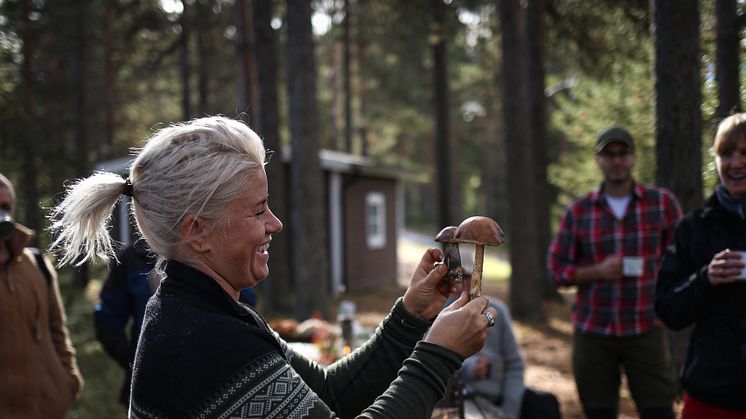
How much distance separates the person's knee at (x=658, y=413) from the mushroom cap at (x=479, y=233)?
2715mm

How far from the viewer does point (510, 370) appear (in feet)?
13.3

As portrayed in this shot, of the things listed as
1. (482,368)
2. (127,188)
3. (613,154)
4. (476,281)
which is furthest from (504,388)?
(127,188)

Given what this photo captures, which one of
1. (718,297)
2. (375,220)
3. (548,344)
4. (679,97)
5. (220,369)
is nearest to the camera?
(220,369)

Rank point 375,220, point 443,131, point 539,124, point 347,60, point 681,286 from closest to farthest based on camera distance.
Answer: point 681,286 < point 539,124 < point 443,131 < point 375,220 < point 347,60

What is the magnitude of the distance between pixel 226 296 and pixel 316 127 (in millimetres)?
8740

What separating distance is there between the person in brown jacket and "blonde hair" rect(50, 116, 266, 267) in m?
1.80

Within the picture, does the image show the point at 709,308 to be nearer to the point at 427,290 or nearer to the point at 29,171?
the point at 427,290

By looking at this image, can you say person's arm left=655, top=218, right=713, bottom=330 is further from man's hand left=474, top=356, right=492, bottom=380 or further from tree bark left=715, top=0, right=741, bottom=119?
tree bark left=715, top=0, right=741, bottom=119

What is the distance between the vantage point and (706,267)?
261 cm

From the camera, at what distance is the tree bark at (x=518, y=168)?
1054 cm

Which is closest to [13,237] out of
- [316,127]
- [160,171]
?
[160,171]

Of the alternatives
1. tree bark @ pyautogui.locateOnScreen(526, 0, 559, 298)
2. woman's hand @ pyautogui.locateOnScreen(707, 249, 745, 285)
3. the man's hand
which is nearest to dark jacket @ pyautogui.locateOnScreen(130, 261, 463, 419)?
woman's hand @ pyautogui.locateOnScreen(707, 249, 745, 285)

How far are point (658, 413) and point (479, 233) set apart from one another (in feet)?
9.21

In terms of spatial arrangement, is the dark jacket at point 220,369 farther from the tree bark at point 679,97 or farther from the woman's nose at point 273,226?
the tree bark at point 679,97
